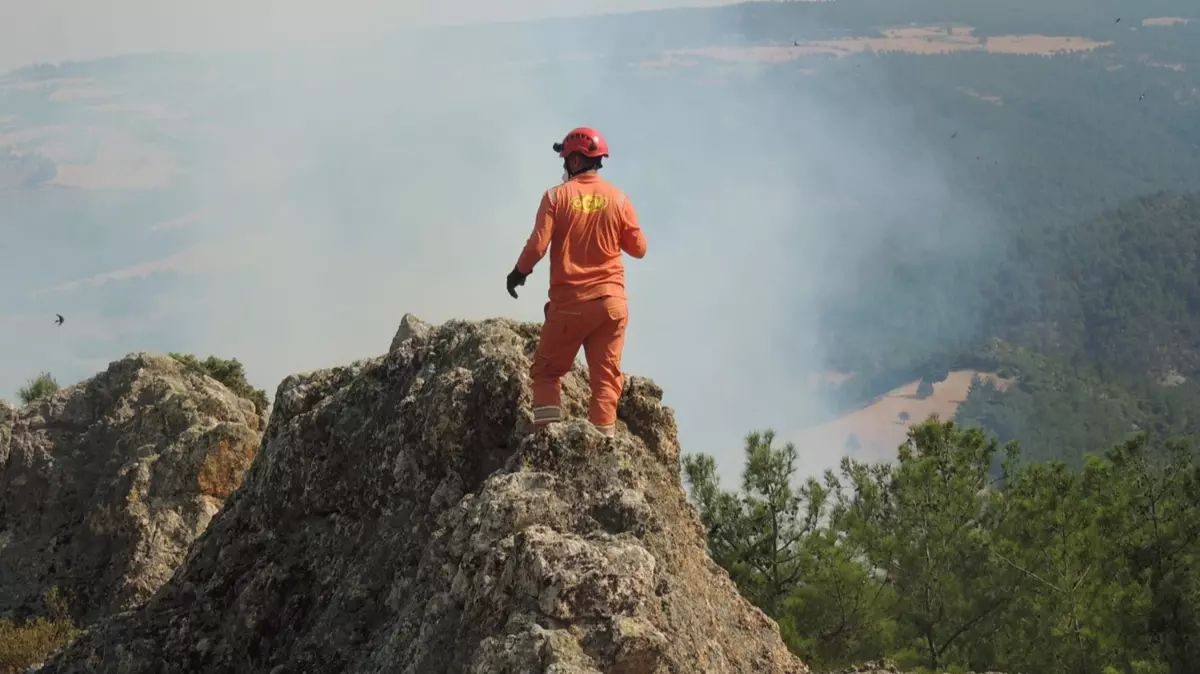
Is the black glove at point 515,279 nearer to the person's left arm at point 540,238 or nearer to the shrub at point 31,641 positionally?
the person's left arm at point 540,238

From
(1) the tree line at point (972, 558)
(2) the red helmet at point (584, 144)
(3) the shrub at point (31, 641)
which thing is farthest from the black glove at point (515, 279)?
(1) the tree line at point (972, 558)

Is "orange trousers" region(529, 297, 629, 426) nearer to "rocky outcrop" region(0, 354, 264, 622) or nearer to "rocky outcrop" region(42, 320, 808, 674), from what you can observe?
"rocky outcrop" region(42, 320, 808, 674)

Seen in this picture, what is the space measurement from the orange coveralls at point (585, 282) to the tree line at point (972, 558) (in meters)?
8.11

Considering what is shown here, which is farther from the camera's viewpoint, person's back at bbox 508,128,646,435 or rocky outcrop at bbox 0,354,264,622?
rocky outcrop at bbox 0,354,264,622

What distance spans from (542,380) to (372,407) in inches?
61.7

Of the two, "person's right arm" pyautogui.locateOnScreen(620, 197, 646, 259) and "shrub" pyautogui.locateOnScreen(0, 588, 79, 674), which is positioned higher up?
"person's right arm" pyautogui.locateOnScreen(620, 197, 646, 259)

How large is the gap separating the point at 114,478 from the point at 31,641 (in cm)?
251

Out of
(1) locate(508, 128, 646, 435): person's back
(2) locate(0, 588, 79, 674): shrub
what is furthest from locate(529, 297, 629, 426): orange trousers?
(2) locate(0, 588, 79, 674): shrub

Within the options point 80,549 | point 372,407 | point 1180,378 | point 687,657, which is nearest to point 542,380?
point 372,407

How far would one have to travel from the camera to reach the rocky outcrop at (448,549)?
6.31 m

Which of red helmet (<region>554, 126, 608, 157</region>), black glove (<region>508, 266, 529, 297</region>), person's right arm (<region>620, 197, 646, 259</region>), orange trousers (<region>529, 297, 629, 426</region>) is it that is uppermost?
red helmet (<region>554, 126, 608, 157</region>)

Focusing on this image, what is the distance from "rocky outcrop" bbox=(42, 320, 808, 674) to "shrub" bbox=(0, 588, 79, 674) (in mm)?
3965

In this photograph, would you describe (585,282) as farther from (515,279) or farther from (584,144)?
(584,144)

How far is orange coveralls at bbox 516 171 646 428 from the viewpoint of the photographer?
8.58 metres
